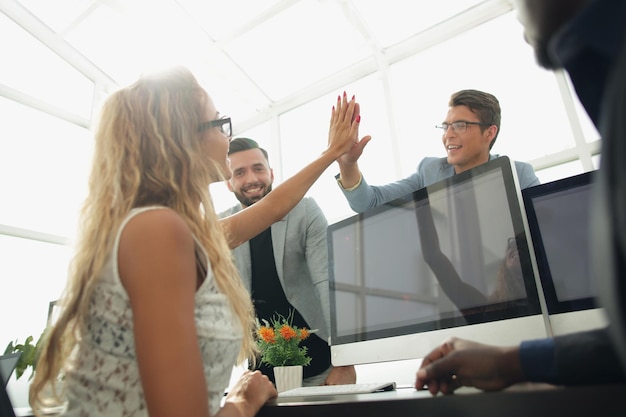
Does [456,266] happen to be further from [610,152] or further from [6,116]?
[6,116]

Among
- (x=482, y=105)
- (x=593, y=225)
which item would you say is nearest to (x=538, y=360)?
(x=593, y=225)

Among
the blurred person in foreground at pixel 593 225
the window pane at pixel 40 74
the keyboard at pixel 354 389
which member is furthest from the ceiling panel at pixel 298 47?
the blurred person in foreground at pixel 593 225

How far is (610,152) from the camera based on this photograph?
30cm

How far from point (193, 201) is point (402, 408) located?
1.89 feet

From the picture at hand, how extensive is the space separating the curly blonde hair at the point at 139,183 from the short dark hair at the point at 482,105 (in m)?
1.24

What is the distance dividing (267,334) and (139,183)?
2.25 ft

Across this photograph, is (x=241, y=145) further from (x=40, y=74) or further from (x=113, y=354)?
(x=40, y=74)

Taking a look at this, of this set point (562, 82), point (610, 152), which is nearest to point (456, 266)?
point (610, 152)

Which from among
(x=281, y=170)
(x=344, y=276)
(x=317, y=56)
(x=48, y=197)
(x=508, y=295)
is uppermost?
(x=317, y=56)

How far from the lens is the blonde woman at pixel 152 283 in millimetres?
657

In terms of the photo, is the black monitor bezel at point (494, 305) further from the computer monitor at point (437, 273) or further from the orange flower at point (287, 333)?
the orange flower at point (287, 333)

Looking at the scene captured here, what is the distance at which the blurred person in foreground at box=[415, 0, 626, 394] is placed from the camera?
293mm

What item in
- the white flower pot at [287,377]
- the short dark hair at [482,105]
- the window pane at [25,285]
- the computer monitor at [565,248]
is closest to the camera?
the computer monitor at [565,248]

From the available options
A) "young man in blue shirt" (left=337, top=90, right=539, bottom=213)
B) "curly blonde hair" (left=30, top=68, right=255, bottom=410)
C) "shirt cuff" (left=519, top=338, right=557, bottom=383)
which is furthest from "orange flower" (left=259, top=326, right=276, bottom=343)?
"shirt cuff" (left=519, top=338, right=557, bottom=383)
